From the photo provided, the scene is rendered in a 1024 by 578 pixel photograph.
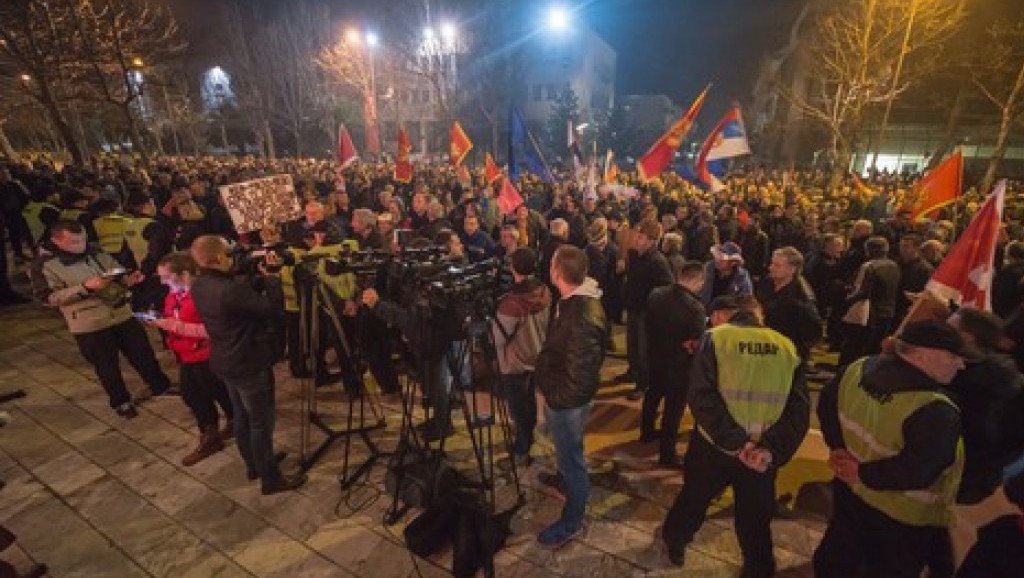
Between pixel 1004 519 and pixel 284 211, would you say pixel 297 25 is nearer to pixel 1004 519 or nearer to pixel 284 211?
pixel 284 211

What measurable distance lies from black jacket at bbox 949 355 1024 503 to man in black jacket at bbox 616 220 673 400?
2783mm

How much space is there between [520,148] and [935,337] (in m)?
8.55

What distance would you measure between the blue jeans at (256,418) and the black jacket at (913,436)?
4.35 metres

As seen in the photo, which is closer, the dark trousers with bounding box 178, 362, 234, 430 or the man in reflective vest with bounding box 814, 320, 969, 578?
the man in reflective vest with bounding box 814, 320, 969, 578

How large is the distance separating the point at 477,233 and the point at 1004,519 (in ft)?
22.0

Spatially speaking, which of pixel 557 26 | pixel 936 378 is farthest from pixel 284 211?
pixel 557 26

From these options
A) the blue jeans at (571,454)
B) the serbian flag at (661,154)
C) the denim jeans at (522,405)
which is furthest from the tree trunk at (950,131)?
the blue jeans at (571,454)

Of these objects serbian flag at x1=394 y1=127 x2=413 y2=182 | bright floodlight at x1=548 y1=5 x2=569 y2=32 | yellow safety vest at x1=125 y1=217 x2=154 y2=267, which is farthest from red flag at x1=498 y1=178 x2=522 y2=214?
bright floodlight at x1=548 y1=5 x2=569 y2=32

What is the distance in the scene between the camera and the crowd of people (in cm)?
290

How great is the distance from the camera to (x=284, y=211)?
6992 millimetres

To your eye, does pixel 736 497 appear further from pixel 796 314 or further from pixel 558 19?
pixel 558 19

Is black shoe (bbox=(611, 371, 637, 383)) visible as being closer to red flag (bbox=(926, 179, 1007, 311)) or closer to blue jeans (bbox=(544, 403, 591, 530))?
blue jeans (bbox=(544, 403, 591, 530))

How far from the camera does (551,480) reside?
15.6 ft

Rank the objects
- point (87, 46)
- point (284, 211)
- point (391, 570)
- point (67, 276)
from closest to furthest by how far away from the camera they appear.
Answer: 1. point (391, 570)
2. point (67, 276)
3. point (284, 211)
4. point (87, 46)
